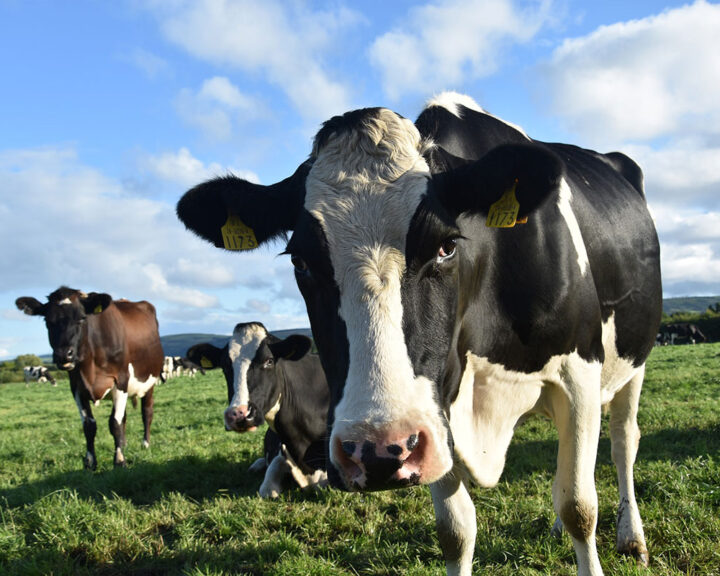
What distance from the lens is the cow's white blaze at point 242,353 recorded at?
6.25 metres

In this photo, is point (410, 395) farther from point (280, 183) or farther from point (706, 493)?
point (706, 493)

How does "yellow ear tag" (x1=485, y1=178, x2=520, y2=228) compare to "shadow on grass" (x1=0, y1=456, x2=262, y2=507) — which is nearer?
"yellow ear tag" (x1=485, y1=178, x2=520, y2=228)

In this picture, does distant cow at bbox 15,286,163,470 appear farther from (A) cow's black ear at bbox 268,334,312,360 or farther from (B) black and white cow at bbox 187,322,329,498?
(A) cow's black ear at bbox 268,334,312,360

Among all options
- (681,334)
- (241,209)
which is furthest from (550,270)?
(681,334)

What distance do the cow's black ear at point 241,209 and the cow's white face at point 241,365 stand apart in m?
3.01

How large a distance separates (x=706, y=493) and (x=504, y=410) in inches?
89.5

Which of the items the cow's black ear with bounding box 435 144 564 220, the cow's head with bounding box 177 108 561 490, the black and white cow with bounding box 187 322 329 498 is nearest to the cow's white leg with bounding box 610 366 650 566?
the cow's head with bounding box 177 108 561 490

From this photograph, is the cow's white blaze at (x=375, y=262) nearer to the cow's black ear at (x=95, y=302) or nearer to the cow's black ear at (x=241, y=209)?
the cow's black ear at (x=241, y=209)

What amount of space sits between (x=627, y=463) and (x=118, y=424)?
728cm

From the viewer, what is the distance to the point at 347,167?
2662 millimetres

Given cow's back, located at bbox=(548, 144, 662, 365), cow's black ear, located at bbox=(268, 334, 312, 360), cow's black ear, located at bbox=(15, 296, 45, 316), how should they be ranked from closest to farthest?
cow's back, located at bbox=(548, 144, 662, 365) → cow's black ear, located at bbox=(268, 334, 312, 360) → cow's black ear, located at bbox=(15, 296, 45, 316)

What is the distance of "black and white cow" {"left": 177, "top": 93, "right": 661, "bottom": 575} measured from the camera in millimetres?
2129

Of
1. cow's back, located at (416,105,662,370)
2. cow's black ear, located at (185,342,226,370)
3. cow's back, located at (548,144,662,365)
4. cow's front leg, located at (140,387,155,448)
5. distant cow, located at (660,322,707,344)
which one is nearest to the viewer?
cow's back, located at (416,105,662,370)

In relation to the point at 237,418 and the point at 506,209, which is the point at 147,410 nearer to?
the point at 237,418
